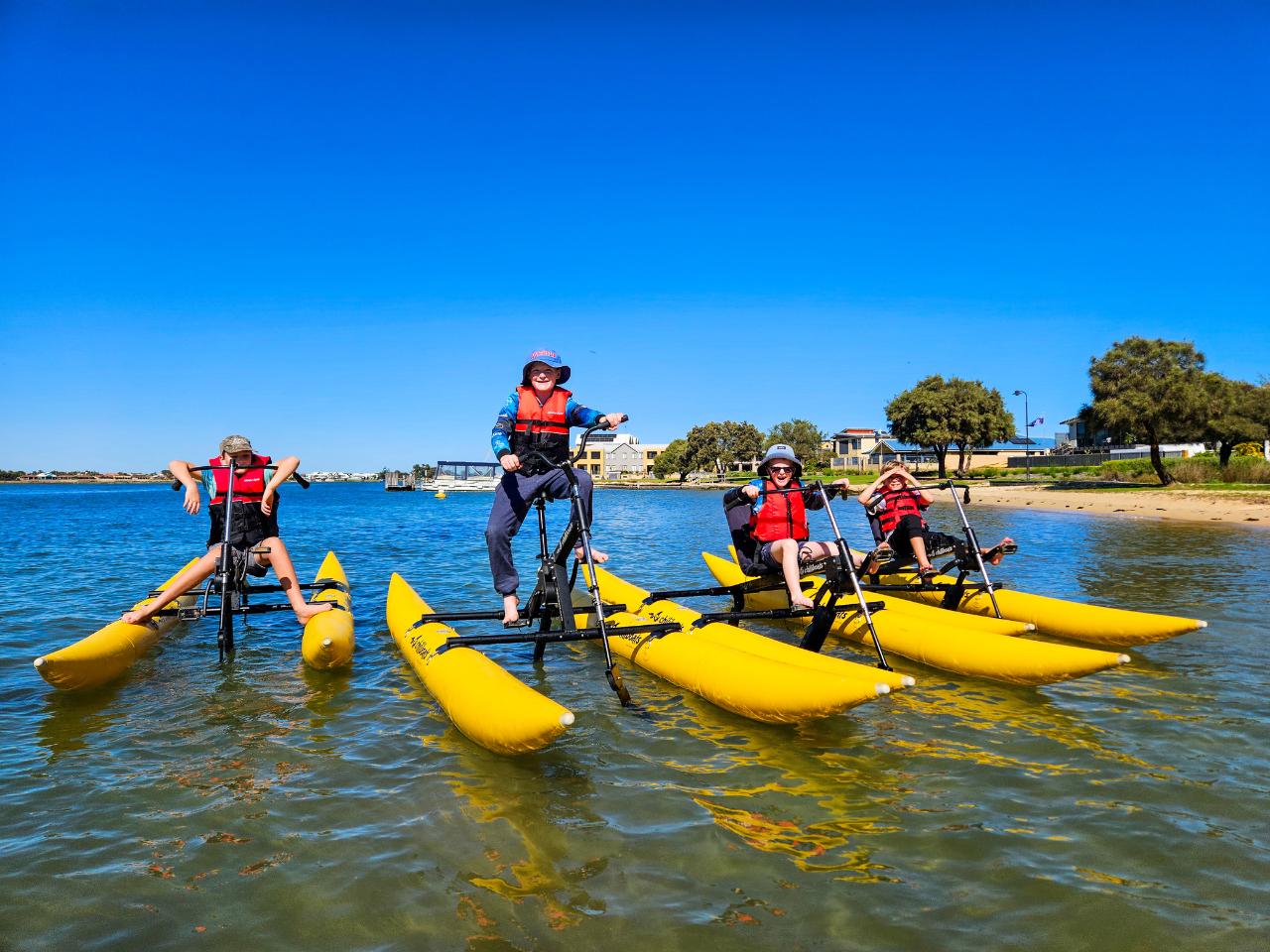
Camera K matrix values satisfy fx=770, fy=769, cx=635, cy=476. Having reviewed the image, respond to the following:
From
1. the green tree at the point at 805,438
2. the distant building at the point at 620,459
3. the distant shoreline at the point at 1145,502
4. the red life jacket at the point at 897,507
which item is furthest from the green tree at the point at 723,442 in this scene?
the red life jacket at the point at 897,507

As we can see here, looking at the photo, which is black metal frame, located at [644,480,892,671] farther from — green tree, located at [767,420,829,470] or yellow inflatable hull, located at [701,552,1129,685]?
green tree, located at [767,420,829,470]

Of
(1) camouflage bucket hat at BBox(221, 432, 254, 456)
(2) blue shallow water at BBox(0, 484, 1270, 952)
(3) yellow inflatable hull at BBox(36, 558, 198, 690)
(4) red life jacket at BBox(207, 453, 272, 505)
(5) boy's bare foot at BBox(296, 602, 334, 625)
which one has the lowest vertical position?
(2) blue shallow water at BBox(0, 484, 1270, 952)

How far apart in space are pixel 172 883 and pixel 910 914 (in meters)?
3.61

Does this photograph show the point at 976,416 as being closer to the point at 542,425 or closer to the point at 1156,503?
the point at 1156,503

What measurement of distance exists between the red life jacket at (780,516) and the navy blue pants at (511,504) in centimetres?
230

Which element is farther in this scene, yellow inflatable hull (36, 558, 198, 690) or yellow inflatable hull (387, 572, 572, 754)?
yellow inflatable hull (36, 558, 198, 690)

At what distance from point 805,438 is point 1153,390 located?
222 ft

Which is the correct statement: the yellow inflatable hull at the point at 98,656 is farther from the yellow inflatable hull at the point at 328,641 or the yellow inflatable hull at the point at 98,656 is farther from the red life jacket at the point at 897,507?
the red life jacket at the point at 897,507

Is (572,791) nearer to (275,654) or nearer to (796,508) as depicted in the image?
(796,508)

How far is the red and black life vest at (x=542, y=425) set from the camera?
6992mm

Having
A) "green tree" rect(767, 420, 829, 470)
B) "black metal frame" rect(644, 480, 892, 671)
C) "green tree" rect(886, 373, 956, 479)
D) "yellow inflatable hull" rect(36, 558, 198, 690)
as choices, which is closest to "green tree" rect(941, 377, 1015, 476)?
"green tree" rect(886, 373, 956, 479)

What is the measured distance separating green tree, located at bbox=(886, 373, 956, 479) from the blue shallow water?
196 feet

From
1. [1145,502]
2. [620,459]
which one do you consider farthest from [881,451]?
[620,459]

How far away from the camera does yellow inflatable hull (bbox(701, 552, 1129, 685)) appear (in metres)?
6.09
